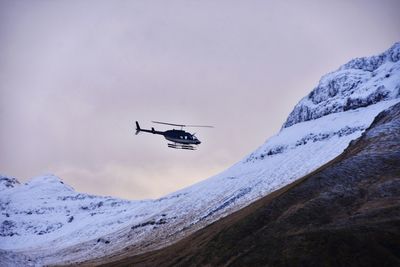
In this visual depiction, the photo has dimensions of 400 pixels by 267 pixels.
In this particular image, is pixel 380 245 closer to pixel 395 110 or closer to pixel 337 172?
pixel 337 172

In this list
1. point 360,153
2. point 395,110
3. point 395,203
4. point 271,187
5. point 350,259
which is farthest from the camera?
point 271,187

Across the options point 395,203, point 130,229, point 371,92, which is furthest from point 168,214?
point 395,203

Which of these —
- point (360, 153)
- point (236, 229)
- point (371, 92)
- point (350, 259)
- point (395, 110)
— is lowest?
point (350, 259)

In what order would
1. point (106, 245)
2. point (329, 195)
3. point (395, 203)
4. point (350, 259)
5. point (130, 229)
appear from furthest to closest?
1. point (130, 229)
2. point (106, 245)
3. point (329, 195)
4. point (395, 203)
5. point (350, 259)

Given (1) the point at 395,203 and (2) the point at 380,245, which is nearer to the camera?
(2) the point at 380,245

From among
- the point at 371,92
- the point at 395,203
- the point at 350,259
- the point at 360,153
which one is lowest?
the point at 350,259

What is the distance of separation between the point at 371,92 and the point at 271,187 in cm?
7471

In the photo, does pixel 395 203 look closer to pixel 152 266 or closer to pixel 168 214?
pixel 152 266

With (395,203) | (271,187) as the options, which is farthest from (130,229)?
(395,203)

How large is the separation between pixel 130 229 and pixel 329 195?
424ft

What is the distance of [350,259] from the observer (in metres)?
49.8

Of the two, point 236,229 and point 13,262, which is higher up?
point 13,262

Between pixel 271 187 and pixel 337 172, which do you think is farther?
pixel 271 187

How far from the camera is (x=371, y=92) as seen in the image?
195500 mm
